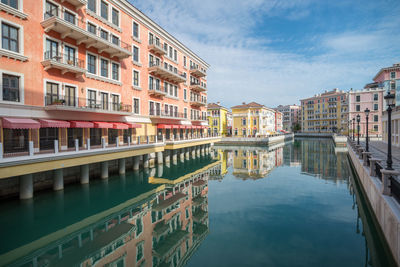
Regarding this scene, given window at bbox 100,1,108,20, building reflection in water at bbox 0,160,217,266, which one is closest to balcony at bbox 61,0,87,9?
window at bbox 100,1,108,20

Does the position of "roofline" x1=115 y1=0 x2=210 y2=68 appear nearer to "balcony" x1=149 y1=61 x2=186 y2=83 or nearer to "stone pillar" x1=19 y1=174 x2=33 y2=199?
"balcony" x1=149 y1=61 x2=186 y2=83

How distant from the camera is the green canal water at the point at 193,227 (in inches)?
331

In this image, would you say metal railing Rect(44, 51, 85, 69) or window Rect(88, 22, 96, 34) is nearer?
metal railing Rect(44, 51, 85, 69)

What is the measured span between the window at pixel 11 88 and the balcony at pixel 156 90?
14657 mm

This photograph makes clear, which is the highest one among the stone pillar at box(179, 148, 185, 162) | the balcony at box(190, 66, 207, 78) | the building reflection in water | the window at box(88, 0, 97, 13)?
the window at box(88, 0, 97, 13)

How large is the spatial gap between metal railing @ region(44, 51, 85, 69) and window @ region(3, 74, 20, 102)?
2832mm

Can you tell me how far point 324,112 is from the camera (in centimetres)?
9225

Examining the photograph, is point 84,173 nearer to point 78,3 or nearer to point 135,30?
point 78,3

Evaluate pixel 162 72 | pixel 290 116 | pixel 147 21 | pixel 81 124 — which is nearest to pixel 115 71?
pixel 162 72

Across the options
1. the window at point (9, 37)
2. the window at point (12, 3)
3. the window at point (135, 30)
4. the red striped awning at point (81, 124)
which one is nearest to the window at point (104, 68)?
the red striped awning at point (81, 124)

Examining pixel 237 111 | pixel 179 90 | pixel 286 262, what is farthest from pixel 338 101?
pixel 286 262

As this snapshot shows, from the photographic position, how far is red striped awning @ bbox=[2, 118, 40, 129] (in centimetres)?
1354

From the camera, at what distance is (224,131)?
6762cm

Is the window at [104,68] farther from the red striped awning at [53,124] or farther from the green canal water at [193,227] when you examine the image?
the green canal water at [193,227]
